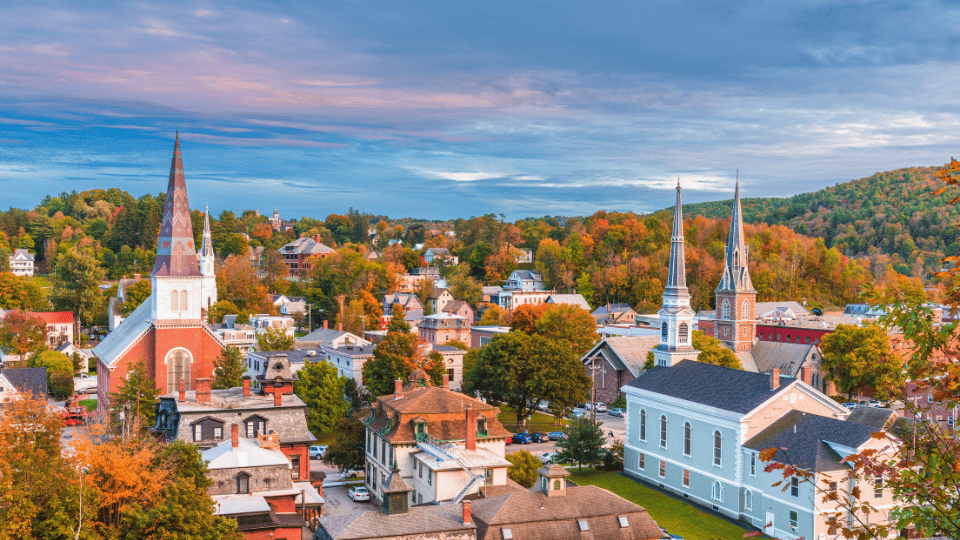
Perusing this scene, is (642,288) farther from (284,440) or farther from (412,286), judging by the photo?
(284,440)

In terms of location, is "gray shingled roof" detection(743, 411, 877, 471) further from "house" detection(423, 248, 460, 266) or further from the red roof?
"house" detection(423, 248, 460, 266)

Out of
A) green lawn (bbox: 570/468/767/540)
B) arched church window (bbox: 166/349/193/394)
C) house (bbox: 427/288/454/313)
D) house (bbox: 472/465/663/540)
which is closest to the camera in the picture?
house (bbox: 472/465/663/540)

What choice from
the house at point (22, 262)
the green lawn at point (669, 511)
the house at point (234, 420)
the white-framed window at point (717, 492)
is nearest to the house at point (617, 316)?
the green lawn at point (669, 511)

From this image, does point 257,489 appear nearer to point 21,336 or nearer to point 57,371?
point 57,371

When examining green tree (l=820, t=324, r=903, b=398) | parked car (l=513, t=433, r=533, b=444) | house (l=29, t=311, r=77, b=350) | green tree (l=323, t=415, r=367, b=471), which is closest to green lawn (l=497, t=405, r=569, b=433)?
parked car (l=513, t=433, r=533, b=444)

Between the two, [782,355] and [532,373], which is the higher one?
[532,373]

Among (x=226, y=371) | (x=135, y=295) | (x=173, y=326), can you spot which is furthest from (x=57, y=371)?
(x=226, y=371)

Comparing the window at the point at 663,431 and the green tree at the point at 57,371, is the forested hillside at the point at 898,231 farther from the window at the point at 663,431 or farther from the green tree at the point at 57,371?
the green tree at the point at 57,371

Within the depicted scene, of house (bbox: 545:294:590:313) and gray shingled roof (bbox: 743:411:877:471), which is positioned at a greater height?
house (bbox: 545:294:590:313)
